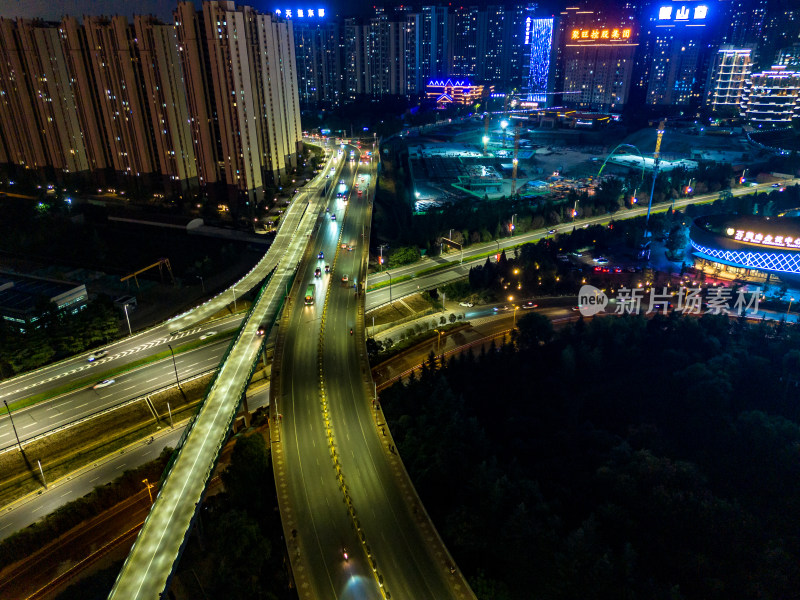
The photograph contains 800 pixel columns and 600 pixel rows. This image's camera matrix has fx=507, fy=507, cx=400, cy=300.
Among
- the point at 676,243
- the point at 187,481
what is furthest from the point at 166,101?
the point at 676,243

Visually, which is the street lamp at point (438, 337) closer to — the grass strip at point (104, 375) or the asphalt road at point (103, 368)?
the asphalt road at point (103, 368)

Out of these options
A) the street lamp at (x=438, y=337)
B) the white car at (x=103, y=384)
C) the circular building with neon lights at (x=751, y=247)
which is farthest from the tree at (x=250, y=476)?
the circular building with neon lights at (x=751, y=247)

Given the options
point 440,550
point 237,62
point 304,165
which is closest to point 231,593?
point 440,550

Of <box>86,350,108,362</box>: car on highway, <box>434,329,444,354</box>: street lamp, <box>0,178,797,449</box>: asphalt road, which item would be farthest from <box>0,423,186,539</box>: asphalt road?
<box>434,329,444,354</box>: street lamp

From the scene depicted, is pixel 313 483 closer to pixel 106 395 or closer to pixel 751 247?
pixel 106 395

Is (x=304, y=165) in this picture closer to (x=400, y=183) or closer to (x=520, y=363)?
(x=400, y=183)
